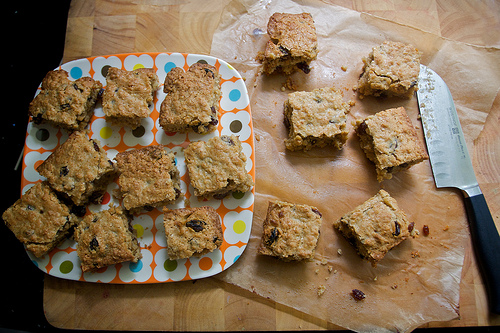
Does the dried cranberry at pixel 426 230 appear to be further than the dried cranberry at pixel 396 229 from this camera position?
Yes

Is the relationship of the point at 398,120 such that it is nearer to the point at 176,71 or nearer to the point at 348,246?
the point at 348,246

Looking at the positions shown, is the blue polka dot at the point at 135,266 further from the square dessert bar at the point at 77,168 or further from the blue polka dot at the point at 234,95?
the blue polka dot at the point at 234,95

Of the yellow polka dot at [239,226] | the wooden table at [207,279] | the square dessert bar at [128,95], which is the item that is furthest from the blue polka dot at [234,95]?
the yellow polka dot at [239,226]

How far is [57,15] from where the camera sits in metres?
4.06

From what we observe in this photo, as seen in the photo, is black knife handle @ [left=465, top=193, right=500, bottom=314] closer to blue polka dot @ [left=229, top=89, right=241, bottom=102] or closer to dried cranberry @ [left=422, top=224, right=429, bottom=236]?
dried cranberry @ [left=422, top=224, right=429, bottom=236]

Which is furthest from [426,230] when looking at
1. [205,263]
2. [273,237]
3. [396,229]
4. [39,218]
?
[39,218]

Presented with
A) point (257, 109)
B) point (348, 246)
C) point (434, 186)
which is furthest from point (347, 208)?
point (257, 109)

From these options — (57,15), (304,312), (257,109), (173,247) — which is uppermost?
(57,15)

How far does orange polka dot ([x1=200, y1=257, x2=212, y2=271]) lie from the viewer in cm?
321

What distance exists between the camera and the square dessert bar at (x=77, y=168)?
315cm

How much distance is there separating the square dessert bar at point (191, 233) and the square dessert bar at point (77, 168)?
80 cm

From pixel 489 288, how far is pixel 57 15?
5.93 metres

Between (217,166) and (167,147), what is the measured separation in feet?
2.20

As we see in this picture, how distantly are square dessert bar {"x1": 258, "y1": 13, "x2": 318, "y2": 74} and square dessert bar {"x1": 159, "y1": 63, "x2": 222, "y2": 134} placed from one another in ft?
2.17
